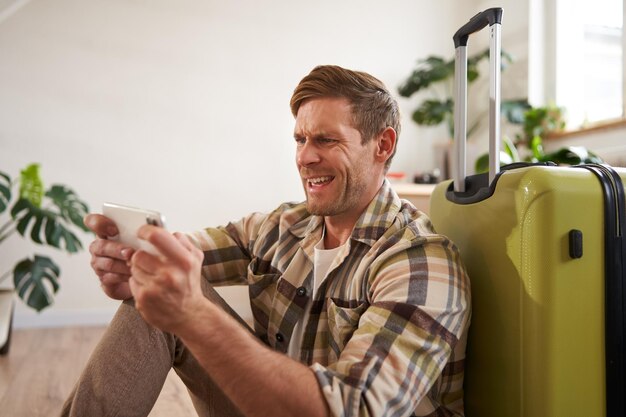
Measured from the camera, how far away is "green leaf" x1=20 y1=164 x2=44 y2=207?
3.24 meters

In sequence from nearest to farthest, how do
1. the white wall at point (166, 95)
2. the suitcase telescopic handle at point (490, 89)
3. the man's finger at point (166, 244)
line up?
the man's finger at point (166, 244) < the suitcase telescopic handle at point (490, 89) < the white wall at point (166, 95)

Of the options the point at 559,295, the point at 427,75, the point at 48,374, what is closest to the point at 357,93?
the point at 559,295

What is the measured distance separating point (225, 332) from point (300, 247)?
0.51m

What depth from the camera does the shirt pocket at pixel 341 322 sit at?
113 cm

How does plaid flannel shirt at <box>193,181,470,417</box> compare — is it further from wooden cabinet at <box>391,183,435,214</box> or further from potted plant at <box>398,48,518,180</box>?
potted plant at <box>398,48,518,180</box>

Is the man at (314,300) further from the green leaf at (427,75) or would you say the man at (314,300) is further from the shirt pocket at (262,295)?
the green leaf at (427,75)

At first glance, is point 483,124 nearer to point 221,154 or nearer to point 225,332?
point 221,154

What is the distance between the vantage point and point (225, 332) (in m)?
0.89

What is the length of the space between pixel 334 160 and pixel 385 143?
14 cm

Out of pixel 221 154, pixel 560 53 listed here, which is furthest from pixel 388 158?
pixel 560 53

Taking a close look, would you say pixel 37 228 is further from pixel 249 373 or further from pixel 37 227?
pixel 249 373

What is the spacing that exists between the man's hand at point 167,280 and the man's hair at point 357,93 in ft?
1.93

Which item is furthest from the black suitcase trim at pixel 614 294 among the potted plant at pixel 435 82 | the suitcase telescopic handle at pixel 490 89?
the potted plant at pixel 435 82

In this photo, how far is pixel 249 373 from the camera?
0.88 meters
